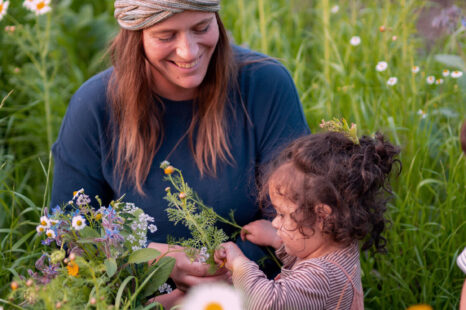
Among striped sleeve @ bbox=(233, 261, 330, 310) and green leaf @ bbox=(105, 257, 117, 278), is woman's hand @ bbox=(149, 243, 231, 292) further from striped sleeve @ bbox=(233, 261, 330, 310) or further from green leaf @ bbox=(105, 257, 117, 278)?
green leaf @ bbox=(105, 257, 117, 278)

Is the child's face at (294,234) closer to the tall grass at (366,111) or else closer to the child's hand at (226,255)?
the child's hand at (226,255)

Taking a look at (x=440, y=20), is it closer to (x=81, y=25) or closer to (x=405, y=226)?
(x=405, y=226)

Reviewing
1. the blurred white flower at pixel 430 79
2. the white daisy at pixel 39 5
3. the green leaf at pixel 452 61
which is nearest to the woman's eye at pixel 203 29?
the white daisy at pixel 39 5

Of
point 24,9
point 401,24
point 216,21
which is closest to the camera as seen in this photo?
point 216,21

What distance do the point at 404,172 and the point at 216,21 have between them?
1123 millimetres

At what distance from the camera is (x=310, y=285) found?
1.62 m

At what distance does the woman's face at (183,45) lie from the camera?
1.90 meters

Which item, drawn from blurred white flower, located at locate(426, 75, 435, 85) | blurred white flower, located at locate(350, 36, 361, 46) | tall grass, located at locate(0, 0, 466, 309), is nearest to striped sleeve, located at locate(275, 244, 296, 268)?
tall grass, located at locate(0, 0, 466, 309)

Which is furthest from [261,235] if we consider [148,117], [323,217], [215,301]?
[215,301]

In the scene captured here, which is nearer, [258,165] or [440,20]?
[258,165]

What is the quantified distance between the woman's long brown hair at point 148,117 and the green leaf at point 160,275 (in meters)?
0.48

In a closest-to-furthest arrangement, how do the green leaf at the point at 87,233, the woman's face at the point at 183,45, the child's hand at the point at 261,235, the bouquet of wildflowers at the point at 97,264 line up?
1. the bouquet of wildflowers at the point at 97,264
2. the green leaf at the point at 87,233
3. the woman's face at the point at 183,45
4. the child's hand at the point at 261,235

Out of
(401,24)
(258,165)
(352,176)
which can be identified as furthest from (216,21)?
(401,24)

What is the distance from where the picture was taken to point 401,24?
3012mm
